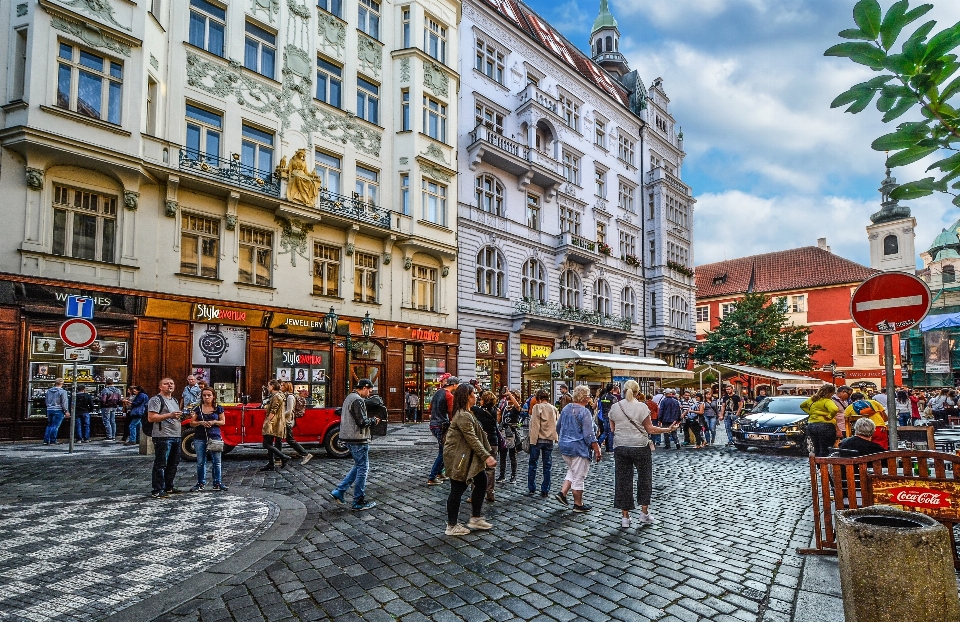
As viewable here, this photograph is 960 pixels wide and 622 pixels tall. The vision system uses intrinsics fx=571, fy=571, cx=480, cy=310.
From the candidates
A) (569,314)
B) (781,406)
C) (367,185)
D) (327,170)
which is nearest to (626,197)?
(569,314)

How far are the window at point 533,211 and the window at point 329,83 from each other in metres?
12.1

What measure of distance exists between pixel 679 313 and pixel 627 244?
7304 millimetres

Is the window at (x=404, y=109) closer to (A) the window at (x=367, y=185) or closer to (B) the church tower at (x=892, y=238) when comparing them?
(A) the window at (x=367, y=185)

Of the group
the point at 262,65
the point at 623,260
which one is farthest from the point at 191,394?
the point at 623,260

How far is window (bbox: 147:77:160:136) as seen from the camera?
58.2 feet

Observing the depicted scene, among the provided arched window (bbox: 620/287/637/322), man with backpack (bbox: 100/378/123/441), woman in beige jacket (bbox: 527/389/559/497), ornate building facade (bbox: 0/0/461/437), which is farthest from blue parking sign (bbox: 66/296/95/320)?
arched window (bbox: 620/287/637/322)

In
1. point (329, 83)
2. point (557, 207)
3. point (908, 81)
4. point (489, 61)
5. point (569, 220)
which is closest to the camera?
point (908, 81)

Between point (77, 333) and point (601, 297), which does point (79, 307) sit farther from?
point (601, 297)

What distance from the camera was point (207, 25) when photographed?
19.7 m

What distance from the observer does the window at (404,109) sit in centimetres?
2516

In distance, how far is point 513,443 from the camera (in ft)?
35.7

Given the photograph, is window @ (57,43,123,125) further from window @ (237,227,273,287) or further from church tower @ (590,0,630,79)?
church tower @ (590,0,630,79)

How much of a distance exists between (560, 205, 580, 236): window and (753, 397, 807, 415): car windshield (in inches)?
720

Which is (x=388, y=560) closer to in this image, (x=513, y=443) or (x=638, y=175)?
(x=513, y=443)
